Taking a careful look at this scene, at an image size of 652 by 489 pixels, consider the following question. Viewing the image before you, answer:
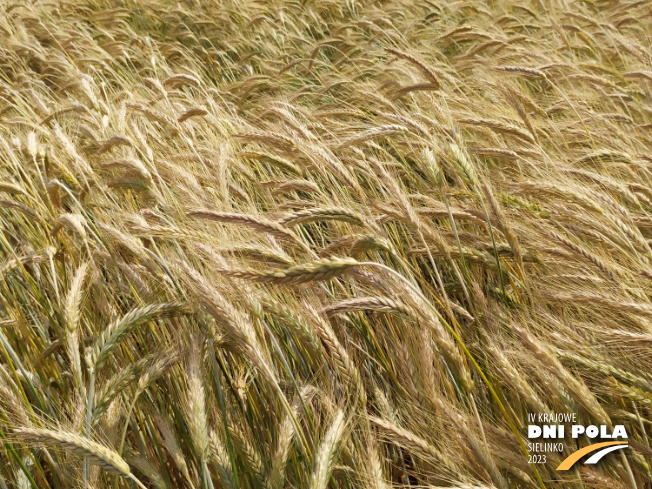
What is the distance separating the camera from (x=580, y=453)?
1.08 meters

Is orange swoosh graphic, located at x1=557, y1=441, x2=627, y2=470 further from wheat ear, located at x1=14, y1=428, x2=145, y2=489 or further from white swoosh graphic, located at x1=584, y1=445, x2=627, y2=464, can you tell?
wheat ear, located at x1=14, y1=428, x2=145, y2=489

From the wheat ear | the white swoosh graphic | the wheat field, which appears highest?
the wheat field

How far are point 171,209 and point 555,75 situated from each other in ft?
8.51

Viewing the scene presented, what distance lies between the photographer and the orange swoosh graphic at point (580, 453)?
1062mm

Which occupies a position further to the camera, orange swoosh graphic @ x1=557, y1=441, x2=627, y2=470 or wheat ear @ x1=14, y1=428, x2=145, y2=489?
orange swoosh graphic @ x1=557, y1=441, x2=627, y2=470

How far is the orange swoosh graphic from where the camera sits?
106 cm

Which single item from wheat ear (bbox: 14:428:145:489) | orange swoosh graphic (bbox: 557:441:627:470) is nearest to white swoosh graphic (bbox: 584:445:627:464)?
orange swoosh graphic (bbox: 557:441:627:470)

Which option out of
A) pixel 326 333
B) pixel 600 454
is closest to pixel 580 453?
pixel 600 454

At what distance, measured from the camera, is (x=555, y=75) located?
10.5ft

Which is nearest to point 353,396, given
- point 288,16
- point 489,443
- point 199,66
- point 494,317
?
point 489,443

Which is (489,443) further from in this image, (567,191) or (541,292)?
(567,191)

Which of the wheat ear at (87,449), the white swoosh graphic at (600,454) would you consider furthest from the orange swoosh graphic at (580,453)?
the wheat ear at (87,449)

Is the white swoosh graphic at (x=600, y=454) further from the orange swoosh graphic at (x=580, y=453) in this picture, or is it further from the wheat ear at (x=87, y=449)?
the wheat ear at (x=87, y=449)

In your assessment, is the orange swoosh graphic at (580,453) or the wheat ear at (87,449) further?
the orange swoosh graphic at (580,453)
